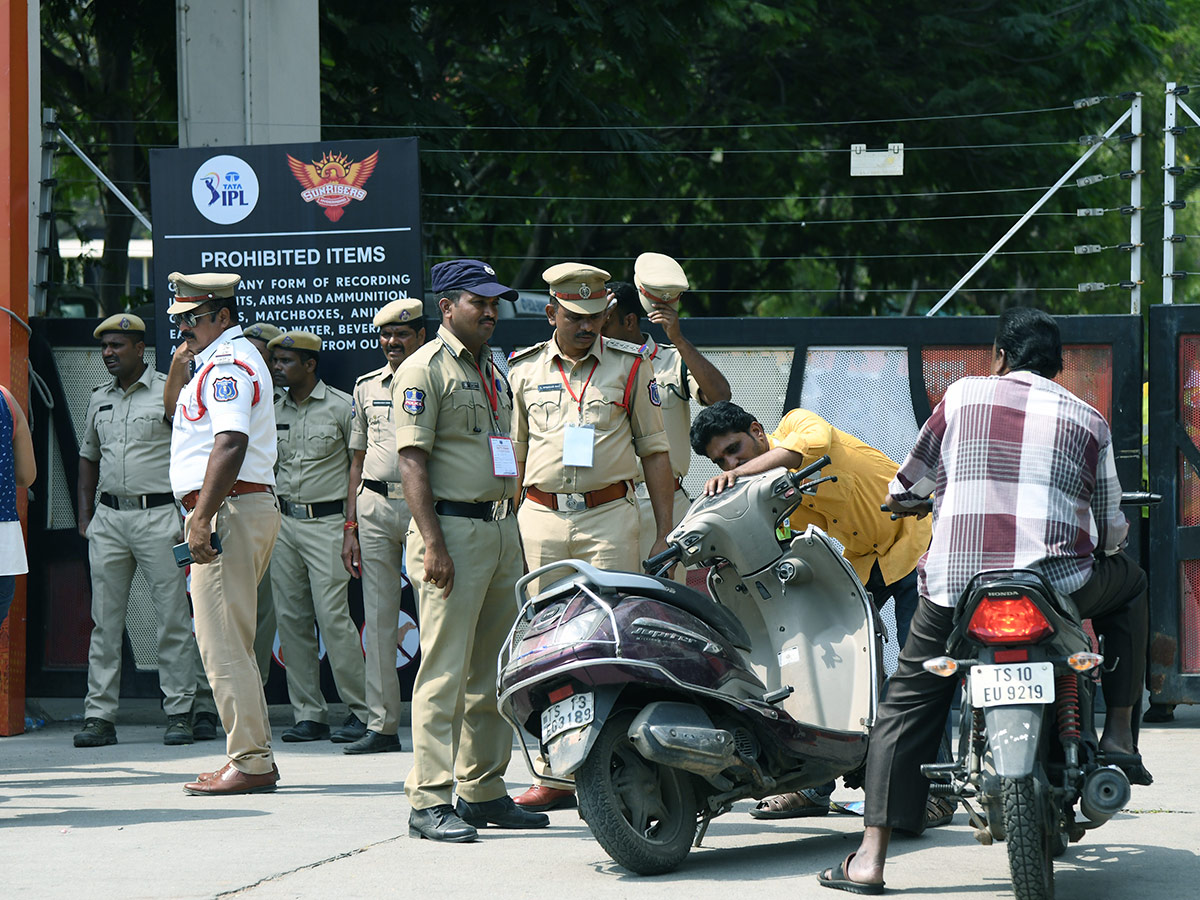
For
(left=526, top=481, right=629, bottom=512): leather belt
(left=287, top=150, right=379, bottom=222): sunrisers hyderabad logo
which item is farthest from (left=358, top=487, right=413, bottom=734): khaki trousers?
(left=526, top=481, right=629, bottom=512): leather belt

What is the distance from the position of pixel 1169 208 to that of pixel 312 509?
4873mm

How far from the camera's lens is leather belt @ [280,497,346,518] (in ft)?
27.9

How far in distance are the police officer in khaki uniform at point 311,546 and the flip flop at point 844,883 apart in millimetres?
4049

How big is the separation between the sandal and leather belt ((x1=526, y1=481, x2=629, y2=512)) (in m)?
1.34

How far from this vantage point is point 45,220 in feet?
30.1

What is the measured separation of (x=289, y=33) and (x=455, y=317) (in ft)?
19.1

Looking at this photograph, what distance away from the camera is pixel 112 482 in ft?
28.2

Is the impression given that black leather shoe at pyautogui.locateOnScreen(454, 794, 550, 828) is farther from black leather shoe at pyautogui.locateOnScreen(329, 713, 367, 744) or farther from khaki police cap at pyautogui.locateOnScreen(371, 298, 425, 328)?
khaki police cap at pyautogui.locateOnScreen(371, 298, 425, 328)

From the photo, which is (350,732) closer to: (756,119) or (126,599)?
(126,599)

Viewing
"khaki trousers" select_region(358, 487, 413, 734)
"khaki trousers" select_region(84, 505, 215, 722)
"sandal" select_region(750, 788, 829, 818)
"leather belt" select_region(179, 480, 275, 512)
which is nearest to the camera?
"sandal" select_region(750, 788, 829, 818)

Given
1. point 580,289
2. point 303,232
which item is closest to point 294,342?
point 303,232

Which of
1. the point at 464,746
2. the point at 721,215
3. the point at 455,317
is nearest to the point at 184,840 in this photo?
the point at 464,746

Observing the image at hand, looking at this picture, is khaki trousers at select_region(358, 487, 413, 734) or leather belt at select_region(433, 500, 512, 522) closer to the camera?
leather belt at select_region(433, 500, 512, 522)

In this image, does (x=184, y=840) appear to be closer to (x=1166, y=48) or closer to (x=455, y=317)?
(x=455, y=317)
